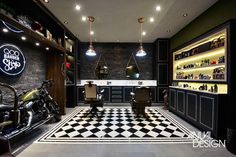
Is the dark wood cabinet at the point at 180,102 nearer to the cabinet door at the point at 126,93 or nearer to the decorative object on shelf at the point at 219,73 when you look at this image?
the decorative object on shelf at the point at 219,73

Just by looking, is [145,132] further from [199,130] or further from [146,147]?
[199,130]

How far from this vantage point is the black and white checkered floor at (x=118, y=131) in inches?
127

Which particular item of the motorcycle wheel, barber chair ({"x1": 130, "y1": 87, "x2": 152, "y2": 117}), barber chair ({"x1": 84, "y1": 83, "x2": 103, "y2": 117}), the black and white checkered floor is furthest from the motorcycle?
barber chair ({"x1": 130, "y1": 87, "x2": 152, "y2": 117})

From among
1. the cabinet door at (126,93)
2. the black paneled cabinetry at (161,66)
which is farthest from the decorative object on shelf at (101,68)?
the black paneled cabinetry at (161,66)

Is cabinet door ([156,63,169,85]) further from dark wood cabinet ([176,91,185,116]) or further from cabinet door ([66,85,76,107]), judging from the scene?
cabinet door ([66,85,76,107])

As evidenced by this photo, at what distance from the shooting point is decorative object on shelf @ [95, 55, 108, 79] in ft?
26.0

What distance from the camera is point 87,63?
7.94 metres

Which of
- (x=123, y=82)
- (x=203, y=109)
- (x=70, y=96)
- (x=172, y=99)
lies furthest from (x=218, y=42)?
(x=70, y=96)

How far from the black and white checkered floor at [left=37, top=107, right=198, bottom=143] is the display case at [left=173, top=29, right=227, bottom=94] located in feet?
4.46

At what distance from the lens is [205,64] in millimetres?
4371

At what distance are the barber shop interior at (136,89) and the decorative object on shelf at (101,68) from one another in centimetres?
170

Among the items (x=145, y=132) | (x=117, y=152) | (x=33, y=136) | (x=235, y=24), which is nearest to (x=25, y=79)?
(x=33, y=136)

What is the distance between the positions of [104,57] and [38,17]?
4005 mm

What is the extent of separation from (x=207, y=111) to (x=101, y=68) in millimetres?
5485
